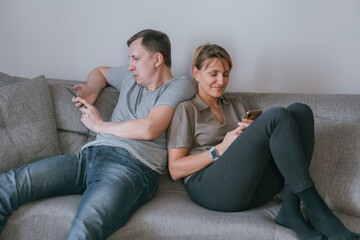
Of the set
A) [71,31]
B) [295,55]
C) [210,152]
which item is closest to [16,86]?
[71,31]

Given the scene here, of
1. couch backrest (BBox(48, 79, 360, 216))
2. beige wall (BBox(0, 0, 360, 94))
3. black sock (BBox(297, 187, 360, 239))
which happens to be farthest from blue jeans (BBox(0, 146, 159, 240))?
beige wall (BBox(0, 0, 360, 94))

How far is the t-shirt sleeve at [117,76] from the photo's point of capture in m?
2.22

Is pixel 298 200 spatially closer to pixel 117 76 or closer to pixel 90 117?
pixel 90 117

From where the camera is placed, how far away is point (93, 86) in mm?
2205

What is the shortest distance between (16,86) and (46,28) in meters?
0.65

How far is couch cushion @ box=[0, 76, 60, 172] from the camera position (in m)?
1.90

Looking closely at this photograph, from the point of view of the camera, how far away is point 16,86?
2031 millimetres

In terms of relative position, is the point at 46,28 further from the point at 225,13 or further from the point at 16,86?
the point at 225,13

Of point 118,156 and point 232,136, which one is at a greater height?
point 232,136

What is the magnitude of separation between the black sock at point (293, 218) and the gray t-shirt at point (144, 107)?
1.97 feet

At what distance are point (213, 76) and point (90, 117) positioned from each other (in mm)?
644

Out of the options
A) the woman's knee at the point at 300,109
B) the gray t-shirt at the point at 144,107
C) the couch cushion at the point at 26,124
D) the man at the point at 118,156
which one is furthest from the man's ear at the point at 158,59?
the woman's knee at the point at 300,109

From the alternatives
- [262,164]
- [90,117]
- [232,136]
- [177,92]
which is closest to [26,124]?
[90,117]

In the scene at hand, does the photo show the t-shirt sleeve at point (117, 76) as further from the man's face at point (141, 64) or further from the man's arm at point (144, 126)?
the man's arm at point (144, 126)
